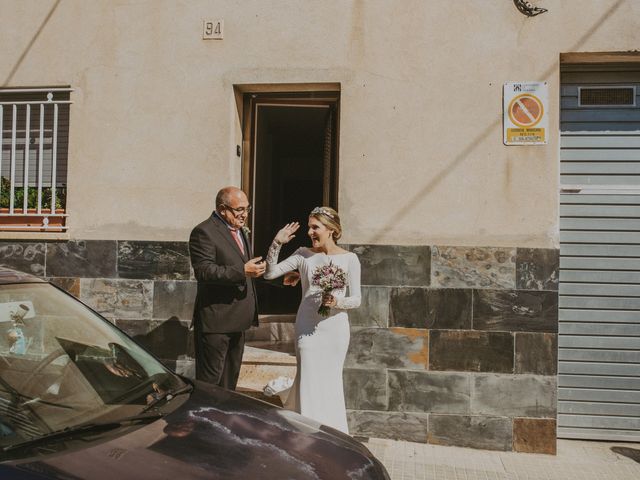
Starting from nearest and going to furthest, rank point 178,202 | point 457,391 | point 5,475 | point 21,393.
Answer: point 5,475 < point 21,393 < point 457,391 < point 178,202

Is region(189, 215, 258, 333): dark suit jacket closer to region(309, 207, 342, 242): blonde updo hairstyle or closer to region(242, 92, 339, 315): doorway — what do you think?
region(309, 207, 342, 242): blonde updo hairstyle

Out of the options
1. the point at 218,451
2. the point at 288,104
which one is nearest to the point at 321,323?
the point at 218,451

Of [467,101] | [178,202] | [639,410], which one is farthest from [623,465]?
[178,202]

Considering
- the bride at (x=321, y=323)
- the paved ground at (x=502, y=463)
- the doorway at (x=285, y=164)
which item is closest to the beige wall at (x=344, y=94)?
the doorway at (x=285, y=164)

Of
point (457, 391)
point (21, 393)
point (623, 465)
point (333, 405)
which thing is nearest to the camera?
point (21, 393)

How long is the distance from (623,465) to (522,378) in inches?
41.5

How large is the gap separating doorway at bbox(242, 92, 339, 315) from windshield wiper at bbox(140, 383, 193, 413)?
9.00 feet

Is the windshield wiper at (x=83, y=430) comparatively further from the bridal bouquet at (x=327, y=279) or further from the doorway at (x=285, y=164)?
the doorway at (x=285, y=164)

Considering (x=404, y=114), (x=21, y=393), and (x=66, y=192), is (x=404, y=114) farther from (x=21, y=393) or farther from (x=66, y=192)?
(x=21, y=393)

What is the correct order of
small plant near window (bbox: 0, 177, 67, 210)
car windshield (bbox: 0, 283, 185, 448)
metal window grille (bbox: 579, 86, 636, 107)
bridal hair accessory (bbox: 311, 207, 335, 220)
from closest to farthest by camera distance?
1. car windshield (bbox: 0, 283, 185, 448)
2. bridal hair accessory (bbox: 311, 207, 335, 220)
3. metal window grille (bbox: 579, 86, 636, 107)
4. small plant near window (bbox: 0, 177, 67, 210)

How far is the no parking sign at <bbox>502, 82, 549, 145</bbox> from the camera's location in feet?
17.2

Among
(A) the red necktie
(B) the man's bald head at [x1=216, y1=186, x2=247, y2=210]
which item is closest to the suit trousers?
(A) the red necktie

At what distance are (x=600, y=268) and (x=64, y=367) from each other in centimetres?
465

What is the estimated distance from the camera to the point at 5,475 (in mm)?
1913
